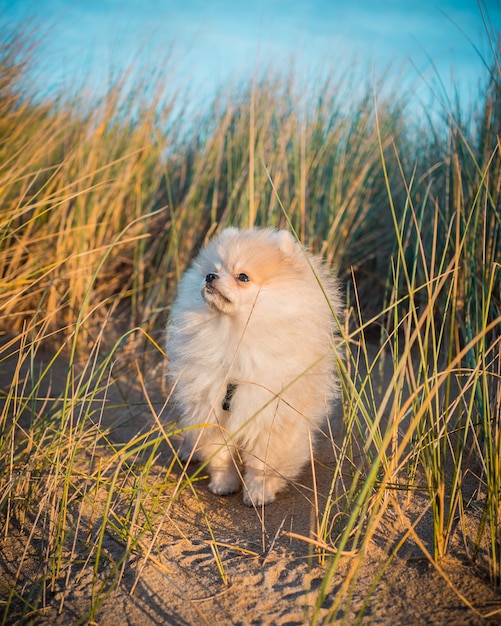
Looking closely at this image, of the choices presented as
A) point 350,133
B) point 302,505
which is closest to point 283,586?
point 302,505

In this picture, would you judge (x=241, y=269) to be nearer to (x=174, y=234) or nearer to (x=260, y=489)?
(x=260, y=489)

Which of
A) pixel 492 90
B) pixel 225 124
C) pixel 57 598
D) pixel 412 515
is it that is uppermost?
pixel 492 90

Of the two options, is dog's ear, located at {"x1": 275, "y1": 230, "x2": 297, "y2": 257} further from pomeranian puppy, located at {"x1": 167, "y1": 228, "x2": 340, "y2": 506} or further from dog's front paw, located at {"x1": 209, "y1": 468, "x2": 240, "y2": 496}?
dog's front paw, located at {"x1": 209, "y1": 468, "x2": 240, "y2": 496}

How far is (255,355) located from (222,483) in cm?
62

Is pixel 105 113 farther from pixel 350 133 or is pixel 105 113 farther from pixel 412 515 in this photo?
pixel 412 515

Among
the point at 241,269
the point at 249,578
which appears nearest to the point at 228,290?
the point at 241,269

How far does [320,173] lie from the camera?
3.70 metres

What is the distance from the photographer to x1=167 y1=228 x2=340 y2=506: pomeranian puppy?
1.89 meters

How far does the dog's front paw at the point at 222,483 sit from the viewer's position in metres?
2.08

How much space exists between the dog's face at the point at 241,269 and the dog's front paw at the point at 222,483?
0.73 m

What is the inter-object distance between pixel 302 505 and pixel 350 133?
124 inches

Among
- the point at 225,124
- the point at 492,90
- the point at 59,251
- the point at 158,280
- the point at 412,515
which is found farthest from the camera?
the point at 225,124

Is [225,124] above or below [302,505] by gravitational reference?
above

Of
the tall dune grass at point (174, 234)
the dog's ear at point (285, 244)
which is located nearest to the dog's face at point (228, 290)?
the dog's ear at point (285, 244)
